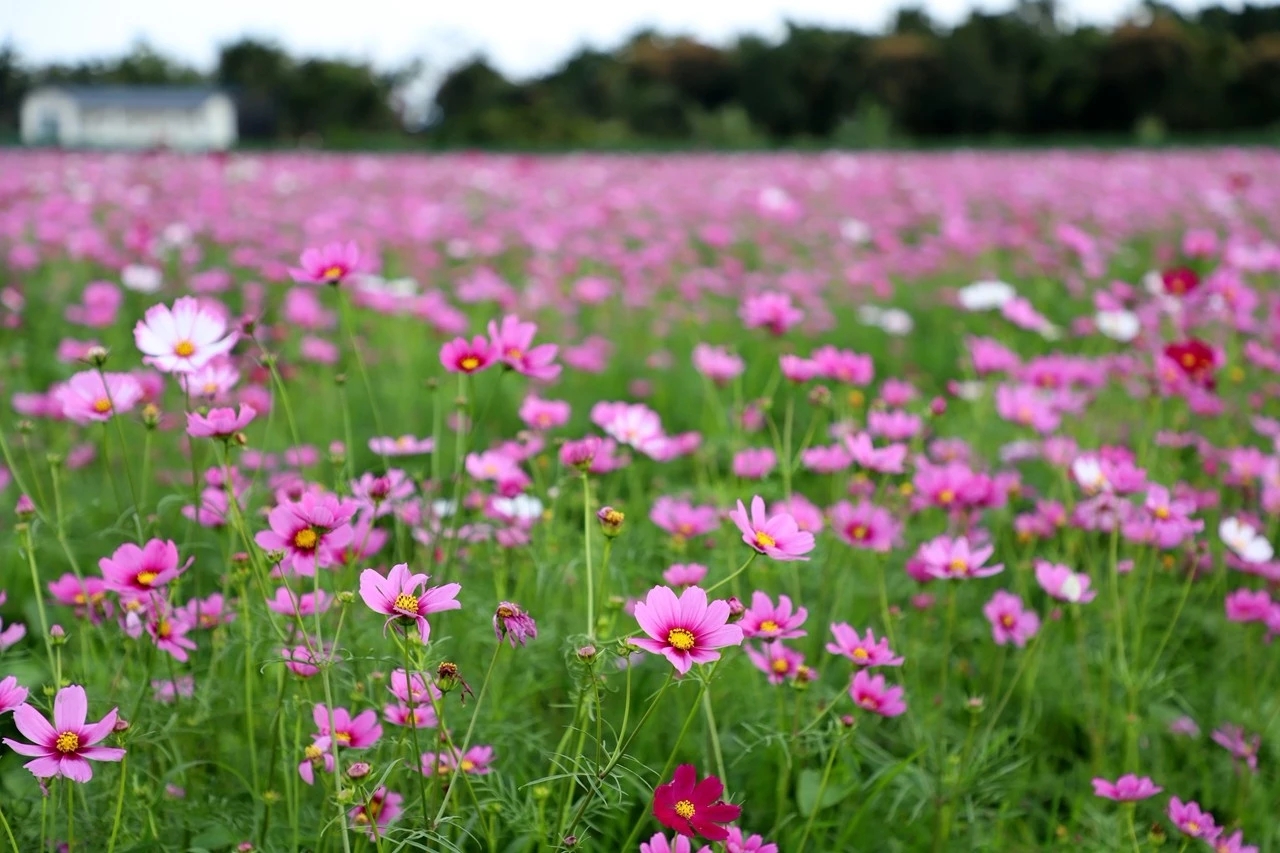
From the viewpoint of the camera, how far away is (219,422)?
963 millimetres

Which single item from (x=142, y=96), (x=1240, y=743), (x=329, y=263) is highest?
(x=142, y=96)

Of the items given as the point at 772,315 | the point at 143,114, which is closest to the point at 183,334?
the point at 772,315

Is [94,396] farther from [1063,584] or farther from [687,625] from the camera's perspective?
[1063,584]

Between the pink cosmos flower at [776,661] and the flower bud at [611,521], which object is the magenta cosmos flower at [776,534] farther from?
the pink cosmos flower at [776,661]

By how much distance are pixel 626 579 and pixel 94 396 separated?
724mm

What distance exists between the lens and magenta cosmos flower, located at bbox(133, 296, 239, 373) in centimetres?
108

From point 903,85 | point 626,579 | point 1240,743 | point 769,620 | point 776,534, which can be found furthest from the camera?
point 903,85

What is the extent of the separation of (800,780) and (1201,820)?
44cm

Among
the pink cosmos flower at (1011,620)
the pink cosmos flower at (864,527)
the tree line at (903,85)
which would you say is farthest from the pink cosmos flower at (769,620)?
the tree line at (903,85)

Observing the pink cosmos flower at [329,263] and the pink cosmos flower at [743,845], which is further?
the pink cosmos flower at [329,263]

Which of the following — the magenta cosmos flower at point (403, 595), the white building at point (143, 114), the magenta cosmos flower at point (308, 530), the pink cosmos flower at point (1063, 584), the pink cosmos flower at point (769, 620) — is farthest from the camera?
the white building at point (143, 114)

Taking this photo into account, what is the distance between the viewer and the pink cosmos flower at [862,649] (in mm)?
1050

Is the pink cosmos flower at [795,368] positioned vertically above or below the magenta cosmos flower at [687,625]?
above

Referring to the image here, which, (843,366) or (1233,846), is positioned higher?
(843,366)
